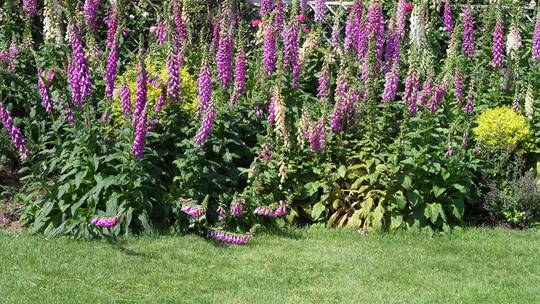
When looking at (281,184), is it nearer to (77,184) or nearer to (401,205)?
(401,205)

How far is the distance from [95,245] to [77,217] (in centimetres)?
43

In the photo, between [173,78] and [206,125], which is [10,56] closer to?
[173,78]

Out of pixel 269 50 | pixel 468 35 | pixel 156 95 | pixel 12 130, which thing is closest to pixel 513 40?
pixel 468 35

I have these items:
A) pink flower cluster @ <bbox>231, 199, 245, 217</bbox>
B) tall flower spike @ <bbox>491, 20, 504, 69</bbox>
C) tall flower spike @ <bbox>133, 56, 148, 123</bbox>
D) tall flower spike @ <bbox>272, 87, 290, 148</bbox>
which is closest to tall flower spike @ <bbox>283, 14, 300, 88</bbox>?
tall flower spike @ <bbox>272, 87, 290, 148</bbox>

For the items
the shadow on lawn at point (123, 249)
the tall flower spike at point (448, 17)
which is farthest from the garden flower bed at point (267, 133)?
the tall flower spike at point (448, 17)

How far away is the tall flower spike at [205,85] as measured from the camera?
7727 mm

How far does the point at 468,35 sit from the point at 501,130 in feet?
5.45

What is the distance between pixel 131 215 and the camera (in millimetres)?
7402

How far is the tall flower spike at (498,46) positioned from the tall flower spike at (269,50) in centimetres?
247

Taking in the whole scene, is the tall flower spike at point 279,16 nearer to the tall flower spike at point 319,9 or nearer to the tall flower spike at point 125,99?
the tall flower spike at point 319,9

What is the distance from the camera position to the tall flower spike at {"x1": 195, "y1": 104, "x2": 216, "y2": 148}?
7379mm

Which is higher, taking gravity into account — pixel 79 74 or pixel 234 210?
pixel 79 74

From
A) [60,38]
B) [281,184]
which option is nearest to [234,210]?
[281,184]

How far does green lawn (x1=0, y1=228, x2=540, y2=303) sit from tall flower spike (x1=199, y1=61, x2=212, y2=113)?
50.1 inches
